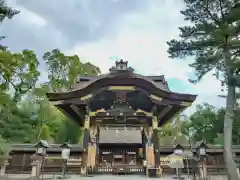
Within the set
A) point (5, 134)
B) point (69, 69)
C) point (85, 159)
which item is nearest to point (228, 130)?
point (85, 159)

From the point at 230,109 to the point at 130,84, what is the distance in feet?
15.4

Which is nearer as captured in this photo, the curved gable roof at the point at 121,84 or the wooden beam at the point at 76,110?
the curved gable roof at the point at 121,84

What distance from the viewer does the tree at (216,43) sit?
9609 mm

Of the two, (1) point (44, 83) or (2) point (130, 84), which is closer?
(2) point (130, 84)

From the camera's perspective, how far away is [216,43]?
1027 cm

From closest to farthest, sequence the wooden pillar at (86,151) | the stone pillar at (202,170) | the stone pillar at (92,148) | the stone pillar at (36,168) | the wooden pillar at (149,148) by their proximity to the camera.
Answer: the stone pillar at (36,168)
the stone pillar at (202,170)
the wooden pillar at (86,151)
the wooden pillar at (149,148)
the stone pillar at (92,148)

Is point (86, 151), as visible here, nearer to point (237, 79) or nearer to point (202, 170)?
point (202, 170)

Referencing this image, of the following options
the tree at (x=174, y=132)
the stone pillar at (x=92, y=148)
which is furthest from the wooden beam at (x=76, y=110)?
the tree at (x=174, y=132)

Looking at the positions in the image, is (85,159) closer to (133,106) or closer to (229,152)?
(133,106)

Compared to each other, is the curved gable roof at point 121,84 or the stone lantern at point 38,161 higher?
the curved gable roof at point 121,84

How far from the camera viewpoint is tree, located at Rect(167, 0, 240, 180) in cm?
961

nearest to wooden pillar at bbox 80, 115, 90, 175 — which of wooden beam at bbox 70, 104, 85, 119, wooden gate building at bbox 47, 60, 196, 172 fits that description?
wooden gate building at bbox 47, 60, 196, 172

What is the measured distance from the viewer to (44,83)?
28250mm

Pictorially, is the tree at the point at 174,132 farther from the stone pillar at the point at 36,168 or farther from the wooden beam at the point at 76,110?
the stone pillar at the point at 36,168
